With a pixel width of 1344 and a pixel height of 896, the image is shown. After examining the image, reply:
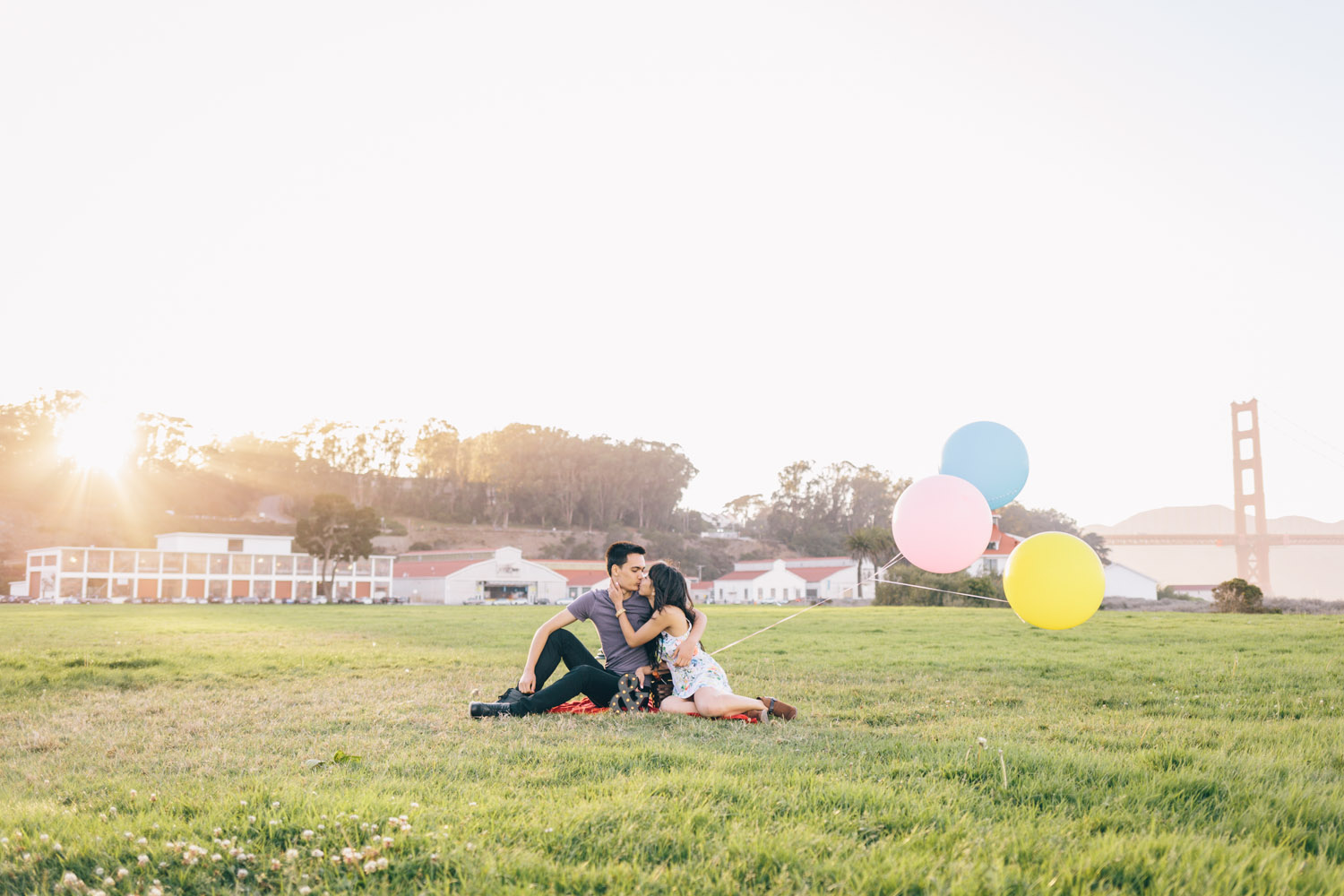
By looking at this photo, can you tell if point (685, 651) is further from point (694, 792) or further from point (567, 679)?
point (694, 792)

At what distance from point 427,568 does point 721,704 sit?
227 ft

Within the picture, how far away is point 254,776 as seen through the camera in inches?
167

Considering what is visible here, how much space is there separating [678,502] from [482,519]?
935 inches

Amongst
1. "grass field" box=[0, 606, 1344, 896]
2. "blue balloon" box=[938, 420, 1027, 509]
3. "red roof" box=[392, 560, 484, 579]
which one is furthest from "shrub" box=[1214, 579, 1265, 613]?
"red roof" box=[392, 560, 484, 579]

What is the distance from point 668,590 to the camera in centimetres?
648

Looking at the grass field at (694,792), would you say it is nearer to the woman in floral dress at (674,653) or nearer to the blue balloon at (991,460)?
the woman in floral dress at (674,653)

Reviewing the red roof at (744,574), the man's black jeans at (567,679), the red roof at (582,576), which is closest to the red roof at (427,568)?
the red roof at (582,576)

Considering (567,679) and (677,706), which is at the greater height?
(567,679)

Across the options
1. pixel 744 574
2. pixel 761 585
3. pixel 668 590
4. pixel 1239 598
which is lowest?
pixel 761 585

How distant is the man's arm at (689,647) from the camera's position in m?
6.43

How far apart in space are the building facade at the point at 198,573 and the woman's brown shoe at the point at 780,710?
61.3 m

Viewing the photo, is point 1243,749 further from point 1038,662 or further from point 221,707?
point 221,707

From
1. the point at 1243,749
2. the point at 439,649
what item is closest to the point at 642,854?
the point at 1243,749

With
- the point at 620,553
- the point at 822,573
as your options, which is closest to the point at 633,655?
the point at 620,553
